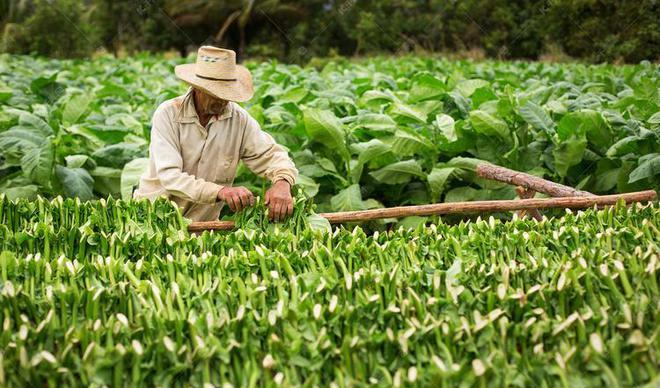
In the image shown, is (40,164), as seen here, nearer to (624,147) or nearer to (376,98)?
(376,98)

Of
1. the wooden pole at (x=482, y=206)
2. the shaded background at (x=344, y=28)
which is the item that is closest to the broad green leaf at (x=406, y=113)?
the wooden pole at (x=482, y=206)

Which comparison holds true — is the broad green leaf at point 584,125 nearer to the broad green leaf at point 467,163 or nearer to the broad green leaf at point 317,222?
the broad green leaf at point 467,163

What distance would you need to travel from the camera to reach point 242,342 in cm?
191

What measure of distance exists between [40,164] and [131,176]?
1.57 ft

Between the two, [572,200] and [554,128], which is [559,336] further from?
[554,128]

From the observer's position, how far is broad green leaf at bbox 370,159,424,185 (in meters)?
4.26

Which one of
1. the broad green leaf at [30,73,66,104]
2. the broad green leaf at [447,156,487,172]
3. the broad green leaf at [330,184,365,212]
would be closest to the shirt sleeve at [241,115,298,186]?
the broad green leaf at [330,184,365,212]

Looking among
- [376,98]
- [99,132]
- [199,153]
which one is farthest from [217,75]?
[376,98]

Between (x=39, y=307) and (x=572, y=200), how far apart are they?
2172mm

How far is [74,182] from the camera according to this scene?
3959 millimetres

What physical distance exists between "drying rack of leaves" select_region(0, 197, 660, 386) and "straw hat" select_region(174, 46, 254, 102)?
0.70m

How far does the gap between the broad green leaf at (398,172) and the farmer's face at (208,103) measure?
50.8 inches

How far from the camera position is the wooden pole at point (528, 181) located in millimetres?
3430

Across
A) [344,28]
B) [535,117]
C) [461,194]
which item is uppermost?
[535,117]
